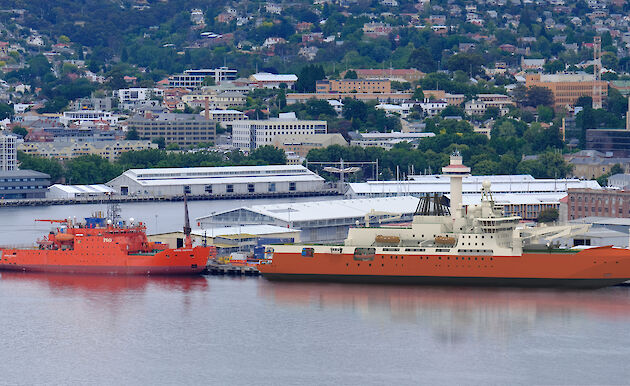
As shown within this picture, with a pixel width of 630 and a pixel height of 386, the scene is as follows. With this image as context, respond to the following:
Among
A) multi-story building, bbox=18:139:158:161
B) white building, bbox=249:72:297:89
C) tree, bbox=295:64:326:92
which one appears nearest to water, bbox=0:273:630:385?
multi-story building, bbox=18:139:158:161

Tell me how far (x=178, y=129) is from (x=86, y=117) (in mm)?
8206

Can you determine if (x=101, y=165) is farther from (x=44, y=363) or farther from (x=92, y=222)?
(x=44, y=363)

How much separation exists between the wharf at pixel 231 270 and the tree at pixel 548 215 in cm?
1445

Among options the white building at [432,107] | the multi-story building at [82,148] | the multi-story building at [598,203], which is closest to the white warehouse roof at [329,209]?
the multi-story building at [598,203]

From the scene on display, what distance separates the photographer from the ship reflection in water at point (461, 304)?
1700 inches

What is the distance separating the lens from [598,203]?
2386 inches

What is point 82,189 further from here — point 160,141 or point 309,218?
point 309,218

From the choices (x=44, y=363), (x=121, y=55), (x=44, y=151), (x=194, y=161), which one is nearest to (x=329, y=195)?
(x=194, y=161)

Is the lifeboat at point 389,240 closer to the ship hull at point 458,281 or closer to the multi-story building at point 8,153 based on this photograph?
the ship hull at point 458,281

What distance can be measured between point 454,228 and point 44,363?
523 inches

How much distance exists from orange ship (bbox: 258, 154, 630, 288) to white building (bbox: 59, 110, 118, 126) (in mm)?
55059

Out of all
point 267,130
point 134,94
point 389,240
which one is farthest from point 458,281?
point 134,94

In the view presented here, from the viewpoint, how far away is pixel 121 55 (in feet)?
461

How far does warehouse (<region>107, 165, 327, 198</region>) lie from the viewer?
79944 millimetres
